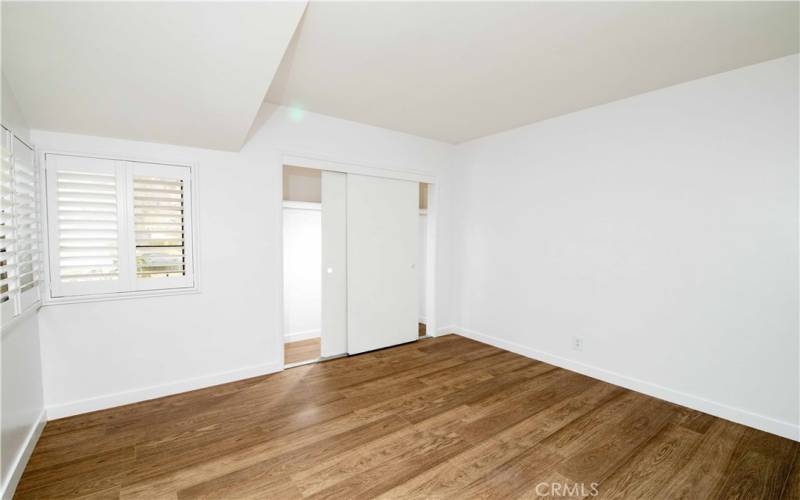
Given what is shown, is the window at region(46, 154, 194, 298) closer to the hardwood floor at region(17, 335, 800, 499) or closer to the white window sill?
the white window sill

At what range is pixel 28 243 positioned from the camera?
7.20ft

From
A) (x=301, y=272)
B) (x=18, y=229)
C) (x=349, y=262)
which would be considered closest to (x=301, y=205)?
(x=301, y=272)

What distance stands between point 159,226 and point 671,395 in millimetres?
4423

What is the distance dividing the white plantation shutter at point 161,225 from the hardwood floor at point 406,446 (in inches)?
39.8

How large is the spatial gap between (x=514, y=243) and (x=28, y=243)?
4.14 m

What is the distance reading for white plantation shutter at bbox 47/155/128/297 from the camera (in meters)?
2.44

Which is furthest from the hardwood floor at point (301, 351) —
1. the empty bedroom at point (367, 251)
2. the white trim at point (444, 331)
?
the white trim at point (444, 331)

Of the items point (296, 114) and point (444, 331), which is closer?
point (296, 114)

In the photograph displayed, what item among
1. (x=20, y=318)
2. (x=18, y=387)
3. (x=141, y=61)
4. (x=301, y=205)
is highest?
(x=141, y=61)

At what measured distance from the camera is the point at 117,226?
2623 millimetres

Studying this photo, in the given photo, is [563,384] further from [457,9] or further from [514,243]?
[457,9]

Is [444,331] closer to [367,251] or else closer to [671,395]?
[367,251]

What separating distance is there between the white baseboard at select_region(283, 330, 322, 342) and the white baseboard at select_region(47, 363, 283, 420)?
0.94m

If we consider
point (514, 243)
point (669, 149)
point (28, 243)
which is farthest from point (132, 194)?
point (669, 149)
